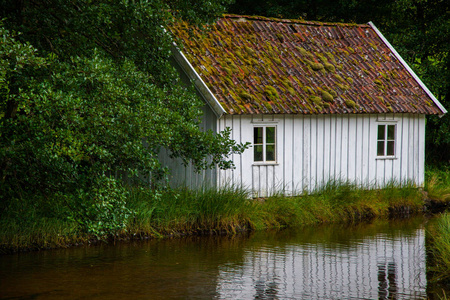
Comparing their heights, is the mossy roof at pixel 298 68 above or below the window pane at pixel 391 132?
above

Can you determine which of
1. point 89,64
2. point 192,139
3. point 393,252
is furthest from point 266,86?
point 89,64

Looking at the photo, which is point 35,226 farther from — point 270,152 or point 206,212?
point 270,152

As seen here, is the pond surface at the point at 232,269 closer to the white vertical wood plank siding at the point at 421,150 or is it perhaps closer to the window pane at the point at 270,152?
the window pane at the point at 270,152

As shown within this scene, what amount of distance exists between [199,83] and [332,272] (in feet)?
20.7

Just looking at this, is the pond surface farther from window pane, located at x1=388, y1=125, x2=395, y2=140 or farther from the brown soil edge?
window pane, located at x1=388, y1=125, x2=395, y2=140

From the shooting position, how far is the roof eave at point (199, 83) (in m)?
15.6

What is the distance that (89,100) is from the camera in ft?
36.0

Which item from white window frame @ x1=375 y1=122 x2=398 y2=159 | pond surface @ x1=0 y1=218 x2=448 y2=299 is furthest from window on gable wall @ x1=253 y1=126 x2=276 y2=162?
white window frame @ x1=375 y1=122 x2=398 y2=159

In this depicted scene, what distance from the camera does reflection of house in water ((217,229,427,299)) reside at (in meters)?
9.73

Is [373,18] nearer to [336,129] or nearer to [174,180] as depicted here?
[336,129]

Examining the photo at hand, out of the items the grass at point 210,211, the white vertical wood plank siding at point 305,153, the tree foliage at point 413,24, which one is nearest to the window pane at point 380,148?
the grass at point 210,211

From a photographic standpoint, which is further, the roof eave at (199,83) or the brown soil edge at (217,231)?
the roof eave at (199,83)

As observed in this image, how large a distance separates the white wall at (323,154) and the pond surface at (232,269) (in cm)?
224

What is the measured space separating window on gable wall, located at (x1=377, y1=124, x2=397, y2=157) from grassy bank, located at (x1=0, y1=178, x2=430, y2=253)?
1043 mm
